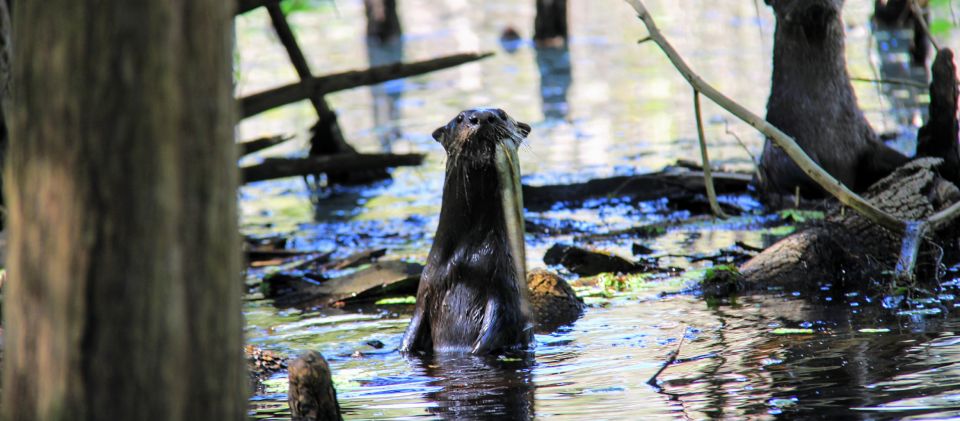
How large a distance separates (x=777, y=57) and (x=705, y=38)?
14.2m

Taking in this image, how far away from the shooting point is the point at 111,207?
2305 millimetres

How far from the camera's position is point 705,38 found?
2294 centimetres

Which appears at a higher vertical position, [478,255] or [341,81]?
[341,81]

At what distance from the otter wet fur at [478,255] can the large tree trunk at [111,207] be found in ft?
9.37

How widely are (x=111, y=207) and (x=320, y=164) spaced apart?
24.3ft

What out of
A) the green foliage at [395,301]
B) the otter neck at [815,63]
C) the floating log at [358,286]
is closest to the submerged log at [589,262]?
the floating log at [358,286]

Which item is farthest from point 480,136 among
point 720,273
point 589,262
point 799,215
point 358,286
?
point 799,215

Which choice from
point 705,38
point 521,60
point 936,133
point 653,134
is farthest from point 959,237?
point 705,38

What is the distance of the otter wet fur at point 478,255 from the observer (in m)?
5.20

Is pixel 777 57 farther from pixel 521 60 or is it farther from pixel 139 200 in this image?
pixel 521 60

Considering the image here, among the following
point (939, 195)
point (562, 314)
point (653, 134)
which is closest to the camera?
point (562, 314)

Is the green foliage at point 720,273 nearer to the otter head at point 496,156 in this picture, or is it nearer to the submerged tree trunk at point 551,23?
the otter head at point 496,156

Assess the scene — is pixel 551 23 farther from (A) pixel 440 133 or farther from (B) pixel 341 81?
(A) pixel 440 133

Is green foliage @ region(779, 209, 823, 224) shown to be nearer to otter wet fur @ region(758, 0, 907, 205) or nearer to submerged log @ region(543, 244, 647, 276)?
otter wet fur @ region(758, 0, 907, 205)
